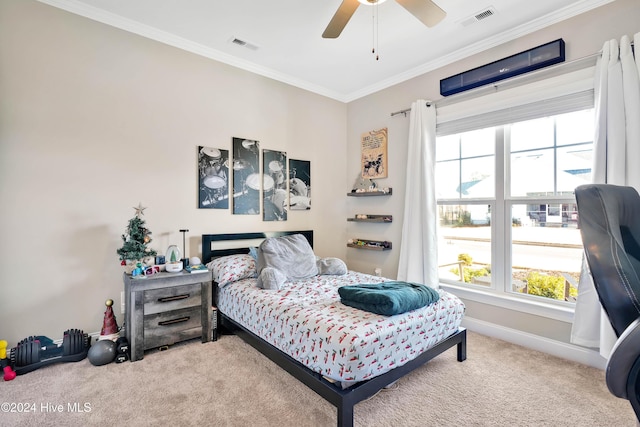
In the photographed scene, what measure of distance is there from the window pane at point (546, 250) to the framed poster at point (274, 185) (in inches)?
99.0

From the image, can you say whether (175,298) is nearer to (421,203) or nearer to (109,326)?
(109,326)

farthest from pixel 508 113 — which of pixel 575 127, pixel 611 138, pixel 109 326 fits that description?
pixel 109 326

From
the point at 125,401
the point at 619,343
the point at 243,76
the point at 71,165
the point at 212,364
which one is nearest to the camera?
the point at 619,343

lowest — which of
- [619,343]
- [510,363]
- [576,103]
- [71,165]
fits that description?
[510,363]

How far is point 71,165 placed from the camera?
2.47 m

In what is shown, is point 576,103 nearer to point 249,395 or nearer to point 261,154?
point 261,154

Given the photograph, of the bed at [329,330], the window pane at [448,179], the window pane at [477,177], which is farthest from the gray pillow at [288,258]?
the window pane at [477,177]

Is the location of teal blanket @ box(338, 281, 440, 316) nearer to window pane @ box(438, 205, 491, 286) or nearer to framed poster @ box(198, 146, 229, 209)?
window pane @ box(438, 205, 491, 286)

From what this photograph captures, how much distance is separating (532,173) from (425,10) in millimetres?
1820

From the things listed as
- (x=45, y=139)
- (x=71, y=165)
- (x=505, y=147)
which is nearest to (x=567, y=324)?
(x=505, y=147)

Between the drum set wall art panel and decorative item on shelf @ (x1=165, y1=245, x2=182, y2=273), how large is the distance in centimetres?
58

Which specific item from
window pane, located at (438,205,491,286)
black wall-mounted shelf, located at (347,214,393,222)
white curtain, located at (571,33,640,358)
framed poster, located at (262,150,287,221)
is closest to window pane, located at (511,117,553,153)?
white curtain, located at (571,33,640,358)

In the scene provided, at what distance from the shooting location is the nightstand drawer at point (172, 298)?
8.02 feet

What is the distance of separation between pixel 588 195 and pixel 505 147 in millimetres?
2087
